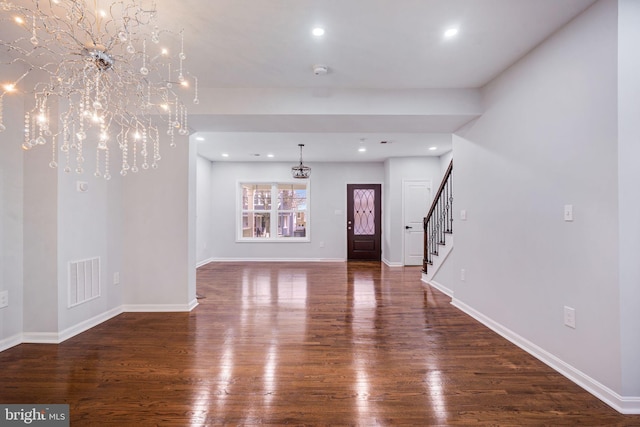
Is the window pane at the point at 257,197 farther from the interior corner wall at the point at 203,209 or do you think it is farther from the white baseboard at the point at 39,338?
the white baseboard at the point at 39,338

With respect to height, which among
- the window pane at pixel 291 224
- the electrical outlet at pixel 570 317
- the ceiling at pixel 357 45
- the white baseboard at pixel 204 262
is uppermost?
the ceiling at pixel 357 45

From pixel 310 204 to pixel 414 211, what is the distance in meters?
2.62

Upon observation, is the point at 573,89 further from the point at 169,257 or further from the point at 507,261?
the point at 169,257

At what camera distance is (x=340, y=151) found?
21.1 feet

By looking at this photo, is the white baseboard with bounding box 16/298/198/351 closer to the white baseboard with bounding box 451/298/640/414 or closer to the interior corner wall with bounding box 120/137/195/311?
the interior corner wall with bounding box 120/137/195/311

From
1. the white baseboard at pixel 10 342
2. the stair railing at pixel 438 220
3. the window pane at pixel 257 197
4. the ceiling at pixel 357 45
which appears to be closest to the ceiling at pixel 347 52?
the ceiling at pixel 357 45

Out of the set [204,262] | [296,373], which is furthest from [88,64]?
[204,262]

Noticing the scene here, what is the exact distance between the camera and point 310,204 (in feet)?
25.4

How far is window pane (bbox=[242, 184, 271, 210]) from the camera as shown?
7938mm

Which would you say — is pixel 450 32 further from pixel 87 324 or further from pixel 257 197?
pixel 257 197

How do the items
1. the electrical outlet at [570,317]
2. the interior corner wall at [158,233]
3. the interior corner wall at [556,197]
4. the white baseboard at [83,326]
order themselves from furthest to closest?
the interior corner wall at [158,233] → the white baseboard at [83,326] → the electrical outlet at [570,317] → the interior corner wall at [556,197]

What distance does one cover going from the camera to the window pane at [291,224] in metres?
7.93

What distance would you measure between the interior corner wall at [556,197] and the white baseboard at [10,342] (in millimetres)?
4730

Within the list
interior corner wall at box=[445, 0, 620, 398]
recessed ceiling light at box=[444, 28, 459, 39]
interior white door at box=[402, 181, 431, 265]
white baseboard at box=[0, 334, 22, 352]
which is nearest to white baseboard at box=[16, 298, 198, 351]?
white baseboard at box=[0, 334, 22, 352]
